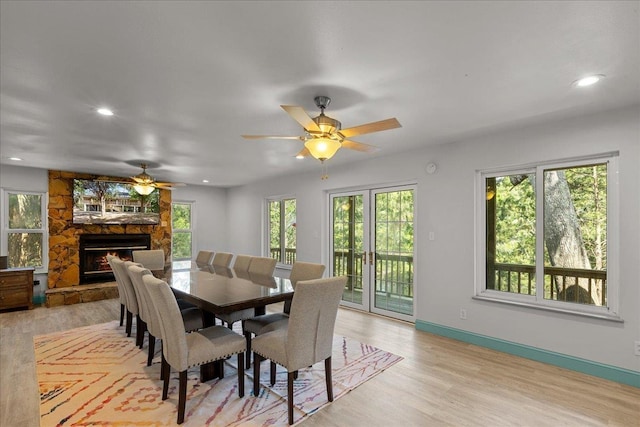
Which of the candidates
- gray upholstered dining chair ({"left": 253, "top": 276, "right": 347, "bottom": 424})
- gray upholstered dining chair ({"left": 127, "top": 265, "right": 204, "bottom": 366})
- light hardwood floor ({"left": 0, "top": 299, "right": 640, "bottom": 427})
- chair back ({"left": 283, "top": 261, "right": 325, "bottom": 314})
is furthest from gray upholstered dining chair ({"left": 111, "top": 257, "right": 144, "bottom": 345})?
gray upholstered dining chair ({"left": 253, "top": 276, "right": 347, "bottom": 424})

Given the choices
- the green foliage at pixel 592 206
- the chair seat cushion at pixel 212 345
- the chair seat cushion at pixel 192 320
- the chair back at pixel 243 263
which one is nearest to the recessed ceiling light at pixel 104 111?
the chair seat cushion at pixel 192 320

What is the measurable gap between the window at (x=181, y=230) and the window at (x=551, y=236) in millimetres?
6343

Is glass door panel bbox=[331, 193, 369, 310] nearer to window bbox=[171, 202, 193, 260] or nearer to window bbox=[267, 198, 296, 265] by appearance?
window bbox=[267, 198, 296, 265]

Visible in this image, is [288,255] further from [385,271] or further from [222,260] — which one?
[385,271]

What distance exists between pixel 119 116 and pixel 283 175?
355 centimetres

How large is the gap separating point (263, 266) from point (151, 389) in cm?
178

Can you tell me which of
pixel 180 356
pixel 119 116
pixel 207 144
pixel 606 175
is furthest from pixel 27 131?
pixel 606 175

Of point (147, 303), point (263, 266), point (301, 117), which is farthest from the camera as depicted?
point (263, 266)

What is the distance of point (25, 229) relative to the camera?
5.52m

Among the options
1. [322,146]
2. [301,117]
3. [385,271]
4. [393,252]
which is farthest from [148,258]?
[301,117]

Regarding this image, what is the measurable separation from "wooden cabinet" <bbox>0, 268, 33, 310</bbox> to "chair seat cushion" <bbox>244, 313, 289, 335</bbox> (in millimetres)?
4481

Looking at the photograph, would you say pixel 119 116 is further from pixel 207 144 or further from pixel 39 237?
pixel 39 237

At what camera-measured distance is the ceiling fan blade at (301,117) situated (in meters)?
1.94

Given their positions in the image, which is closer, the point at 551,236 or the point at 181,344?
the point at 181,344
